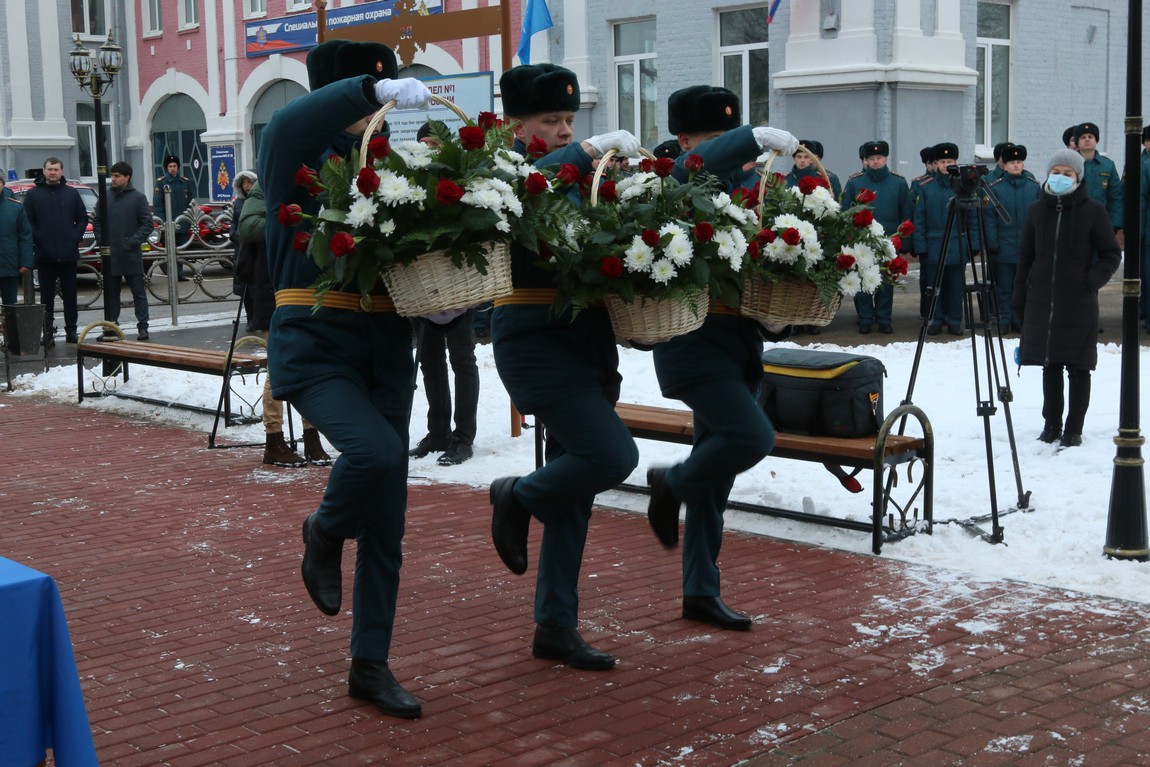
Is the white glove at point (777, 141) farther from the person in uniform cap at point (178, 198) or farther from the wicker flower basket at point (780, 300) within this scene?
the person in uniform cap at point (178, 198)

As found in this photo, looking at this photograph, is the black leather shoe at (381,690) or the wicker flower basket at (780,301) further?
the wicker flower basket at (780,301)

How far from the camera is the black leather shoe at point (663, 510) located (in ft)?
19.0

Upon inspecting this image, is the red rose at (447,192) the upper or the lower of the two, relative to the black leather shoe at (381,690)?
upper

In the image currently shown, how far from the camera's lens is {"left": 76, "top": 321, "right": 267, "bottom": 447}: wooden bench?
422 inches

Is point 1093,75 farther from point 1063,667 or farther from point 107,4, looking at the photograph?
point 107,4

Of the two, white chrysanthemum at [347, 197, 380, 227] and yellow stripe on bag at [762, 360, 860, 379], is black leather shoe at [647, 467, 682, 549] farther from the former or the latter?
white chrysanthemum at [347, 197, 380, 227]

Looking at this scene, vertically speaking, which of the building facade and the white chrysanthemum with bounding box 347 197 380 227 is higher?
the building facade

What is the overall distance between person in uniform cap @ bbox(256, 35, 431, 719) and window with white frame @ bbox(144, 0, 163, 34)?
31.7 meters

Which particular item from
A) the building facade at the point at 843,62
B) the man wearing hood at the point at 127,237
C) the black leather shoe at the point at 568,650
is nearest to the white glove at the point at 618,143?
the black leather shoe at the point at 568,650

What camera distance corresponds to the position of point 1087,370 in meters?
9.27

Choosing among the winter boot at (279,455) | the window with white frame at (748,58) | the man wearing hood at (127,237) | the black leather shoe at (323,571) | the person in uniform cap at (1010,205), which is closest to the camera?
the black leather shoe at (323,571)

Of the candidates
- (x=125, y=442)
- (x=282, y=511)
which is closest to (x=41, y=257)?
(x=125, y=442)

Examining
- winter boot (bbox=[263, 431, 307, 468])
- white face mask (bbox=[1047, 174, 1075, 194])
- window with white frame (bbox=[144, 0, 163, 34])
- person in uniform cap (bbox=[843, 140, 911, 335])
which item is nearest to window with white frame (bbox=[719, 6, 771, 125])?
person in uniform cap (bbox=[843, 140, 911, 335])

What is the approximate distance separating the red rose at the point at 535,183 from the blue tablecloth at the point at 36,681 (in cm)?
198
